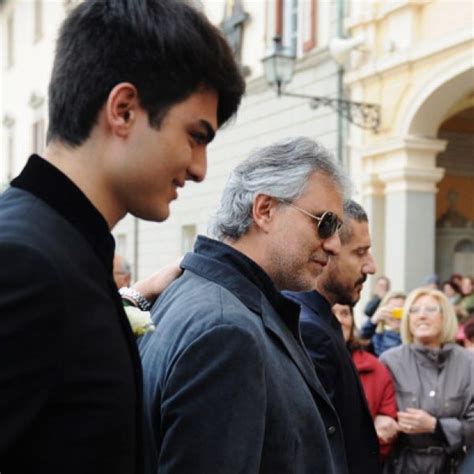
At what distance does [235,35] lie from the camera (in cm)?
1502

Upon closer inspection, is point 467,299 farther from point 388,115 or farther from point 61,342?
point 61,342

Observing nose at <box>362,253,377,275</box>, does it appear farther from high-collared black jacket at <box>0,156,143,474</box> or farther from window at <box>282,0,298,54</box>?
window at <box>282,0,298,54</box>

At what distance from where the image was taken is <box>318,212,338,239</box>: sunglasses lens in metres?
2.43

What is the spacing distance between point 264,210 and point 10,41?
2710cm

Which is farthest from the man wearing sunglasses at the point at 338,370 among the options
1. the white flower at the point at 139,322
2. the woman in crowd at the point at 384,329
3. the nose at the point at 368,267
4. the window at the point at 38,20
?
the window at the point at 38,20

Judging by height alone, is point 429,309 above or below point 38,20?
below

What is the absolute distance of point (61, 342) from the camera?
113 cm

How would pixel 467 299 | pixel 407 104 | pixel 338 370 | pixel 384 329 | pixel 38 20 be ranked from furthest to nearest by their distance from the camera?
1. pixel 38 20
2. pixel 407 104
3. pixel 467 299
4. pixel 384 329
5. pixel 338 370

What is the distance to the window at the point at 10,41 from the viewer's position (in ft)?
90.1

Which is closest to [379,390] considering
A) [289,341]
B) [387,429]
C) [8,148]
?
[387,429]

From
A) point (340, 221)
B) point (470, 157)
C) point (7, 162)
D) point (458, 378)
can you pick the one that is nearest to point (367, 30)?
point (470, 157)

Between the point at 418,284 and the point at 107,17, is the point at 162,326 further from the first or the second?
the point at 418,284

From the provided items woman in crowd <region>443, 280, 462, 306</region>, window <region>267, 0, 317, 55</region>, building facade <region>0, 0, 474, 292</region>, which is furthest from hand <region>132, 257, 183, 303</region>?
window <region>267, 0, 317, 55</region>

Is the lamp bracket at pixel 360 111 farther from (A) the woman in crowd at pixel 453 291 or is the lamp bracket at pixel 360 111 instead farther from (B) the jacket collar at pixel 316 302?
(B) the jacket collar at pixel 316 302
